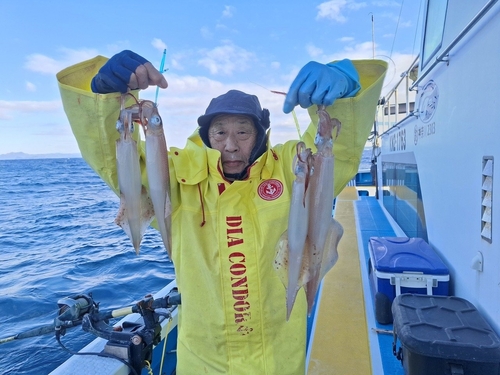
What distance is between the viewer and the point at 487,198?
2834 millimetres

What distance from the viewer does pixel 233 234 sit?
6.84 feet

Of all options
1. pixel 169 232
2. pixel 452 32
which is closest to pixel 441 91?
pixel 452 32

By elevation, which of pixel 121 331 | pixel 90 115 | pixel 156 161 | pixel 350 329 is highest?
pixel 90 115

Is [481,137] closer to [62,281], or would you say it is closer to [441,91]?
[441,91]

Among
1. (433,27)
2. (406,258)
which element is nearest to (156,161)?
(406,258)

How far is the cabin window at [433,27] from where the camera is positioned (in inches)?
179

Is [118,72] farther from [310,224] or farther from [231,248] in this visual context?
[310,224]

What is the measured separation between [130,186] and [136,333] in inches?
56.9

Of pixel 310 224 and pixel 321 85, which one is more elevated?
pixel 321 85

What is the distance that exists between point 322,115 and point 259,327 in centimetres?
125

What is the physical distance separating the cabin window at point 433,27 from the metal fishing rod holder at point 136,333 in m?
4.34

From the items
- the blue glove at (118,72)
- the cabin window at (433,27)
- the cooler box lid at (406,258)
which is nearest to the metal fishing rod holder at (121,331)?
the blue glove at (118,72)

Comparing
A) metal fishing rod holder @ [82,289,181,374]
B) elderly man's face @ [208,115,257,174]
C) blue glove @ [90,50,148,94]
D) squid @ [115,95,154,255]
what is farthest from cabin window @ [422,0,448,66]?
metal fishing rod holder @ [82,289,181,374]

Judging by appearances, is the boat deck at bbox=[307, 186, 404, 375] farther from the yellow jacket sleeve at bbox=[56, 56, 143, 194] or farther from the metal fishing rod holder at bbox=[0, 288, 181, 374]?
the yellow jacket sleeve at bbox=[56, 56, 143, 194]
